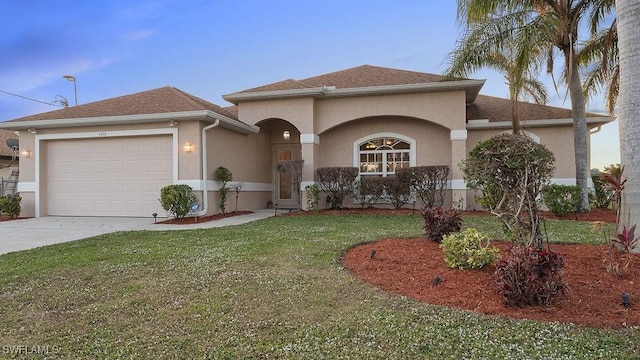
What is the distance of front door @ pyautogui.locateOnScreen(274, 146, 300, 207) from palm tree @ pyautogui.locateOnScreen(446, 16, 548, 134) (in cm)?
670

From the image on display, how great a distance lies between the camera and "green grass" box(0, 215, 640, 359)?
2.77 m

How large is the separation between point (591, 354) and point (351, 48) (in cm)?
1612

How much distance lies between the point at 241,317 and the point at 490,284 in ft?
8.13

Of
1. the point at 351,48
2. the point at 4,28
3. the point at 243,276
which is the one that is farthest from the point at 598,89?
the point at 4,28

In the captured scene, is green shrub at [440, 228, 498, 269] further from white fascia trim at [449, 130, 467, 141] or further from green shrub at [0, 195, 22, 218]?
green shrub at [0, 195, 22, 218]

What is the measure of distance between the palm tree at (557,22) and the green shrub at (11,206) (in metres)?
14.2

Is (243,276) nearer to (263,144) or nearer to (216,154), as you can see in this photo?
(216,154)

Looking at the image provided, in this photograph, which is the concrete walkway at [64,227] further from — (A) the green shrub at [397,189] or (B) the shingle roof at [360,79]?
(B) the shingle roof at [360,79]

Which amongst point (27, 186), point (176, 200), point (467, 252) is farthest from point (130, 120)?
point (467, 252)

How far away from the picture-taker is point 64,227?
9836 mm

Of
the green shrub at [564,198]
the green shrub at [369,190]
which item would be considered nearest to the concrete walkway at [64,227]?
the green shrub at [369,190]

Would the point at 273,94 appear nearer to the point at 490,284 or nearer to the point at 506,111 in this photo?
the point at 506,111

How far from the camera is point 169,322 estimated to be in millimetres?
3371

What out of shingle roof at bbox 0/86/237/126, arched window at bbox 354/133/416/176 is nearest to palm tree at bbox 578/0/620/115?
arched window at bbox 354/133/416/176
